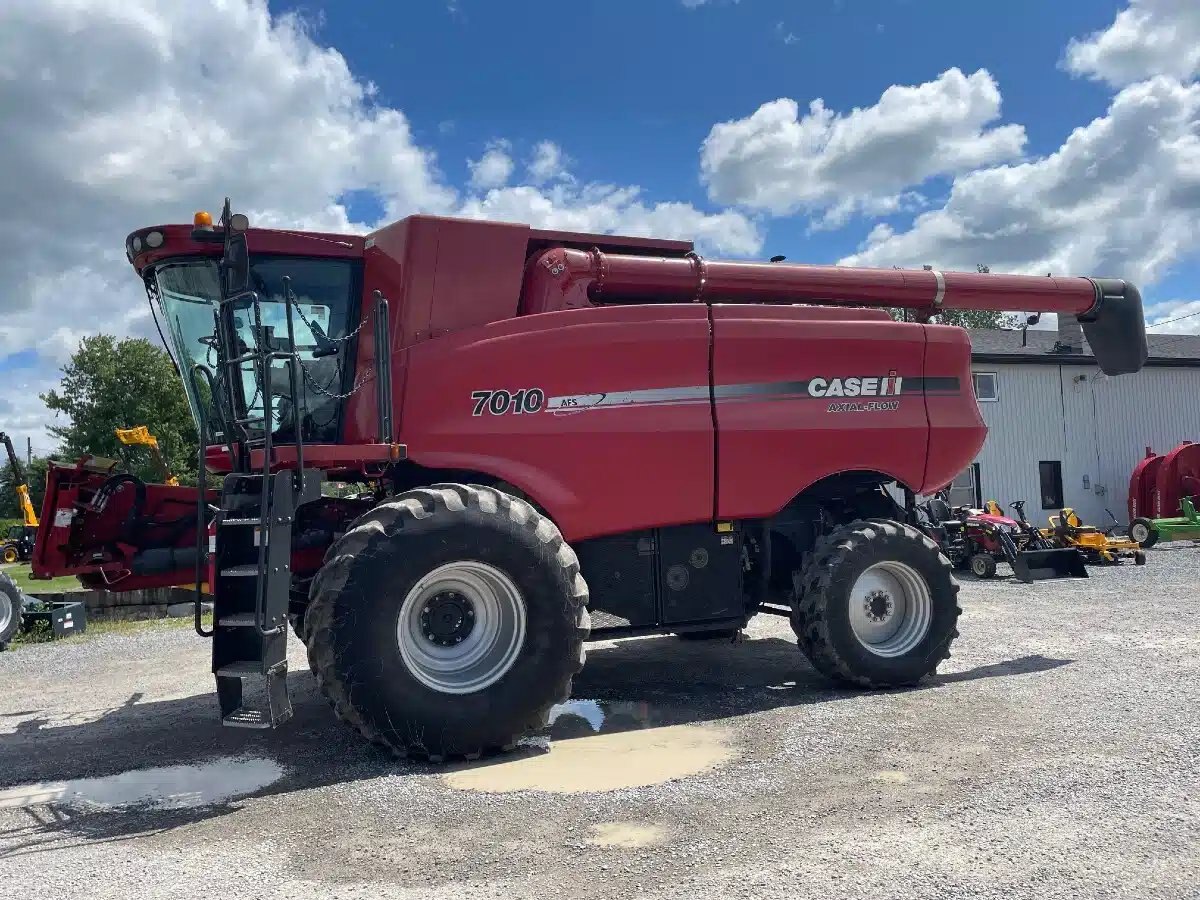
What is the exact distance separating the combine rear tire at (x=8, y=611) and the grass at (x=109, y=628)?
0.19m

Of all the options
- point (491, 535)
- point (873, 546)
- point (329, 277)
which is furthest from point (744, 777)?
point (329, 277)

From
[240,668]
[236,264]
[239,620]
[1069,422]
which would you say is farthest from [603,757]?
[1069,422]

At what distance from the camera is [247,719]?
5469 millimetres

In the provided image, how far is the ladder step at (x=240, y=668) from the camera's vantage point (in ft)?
17.8

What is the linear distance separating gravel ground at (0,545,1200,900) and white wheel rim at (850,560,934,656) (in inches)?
17.0

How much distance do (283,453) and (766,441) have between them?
11.7ft

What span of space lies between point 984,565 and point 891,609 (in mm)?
9330

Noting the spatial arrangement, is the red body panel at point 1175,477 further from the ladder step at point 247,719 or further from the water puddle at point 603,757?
the ladder step at point 247,719

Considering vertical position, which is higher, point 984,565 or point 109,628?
point 984,565

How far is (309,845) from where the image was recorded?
4.40m

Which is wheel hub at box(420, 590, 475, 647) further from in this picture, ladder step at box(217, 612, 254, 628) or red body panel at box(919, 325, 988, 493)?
red body panel at box(919, 325, 988, 493)

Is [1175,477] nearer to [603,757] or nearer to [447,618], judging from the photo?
[603,757]

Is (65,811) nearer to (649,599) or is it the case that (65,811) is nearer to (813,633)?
(649,599)

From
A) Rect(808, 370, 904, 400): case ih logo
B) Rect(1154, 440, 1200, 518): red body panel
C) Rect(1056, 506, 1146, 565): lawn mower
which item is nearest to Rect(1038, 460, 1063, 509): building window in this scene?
Rect(1154, 440, 1200, 518): red body panel
